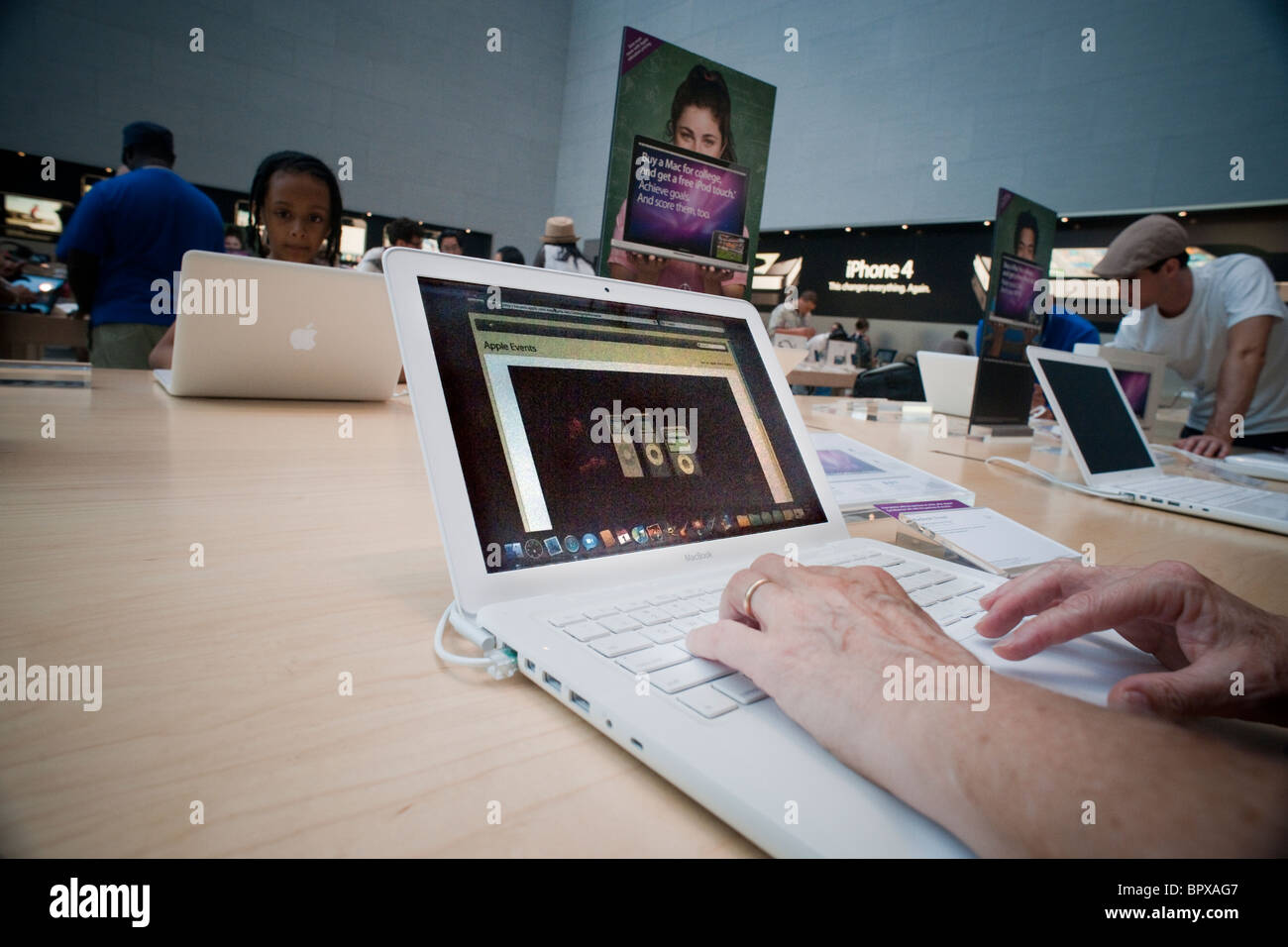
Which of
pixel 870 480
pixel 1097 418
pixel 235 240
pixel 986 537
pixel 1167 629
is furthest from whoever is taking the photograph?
pixel 235 240

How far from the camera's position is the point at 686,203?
4.41ft

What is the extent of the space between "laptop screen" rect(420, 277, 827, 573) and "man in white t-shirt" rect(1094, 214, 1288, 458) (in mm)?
2306

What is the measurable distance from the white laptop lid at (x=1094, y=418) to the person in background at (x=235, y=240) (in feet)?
18.0

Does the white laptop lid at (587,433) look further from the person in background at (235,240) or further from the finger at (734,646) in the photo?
the person in background at (235,240)

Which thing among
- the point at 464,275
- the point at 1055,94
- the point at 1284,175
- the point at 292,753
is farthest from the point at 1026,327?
the point at 1055,94

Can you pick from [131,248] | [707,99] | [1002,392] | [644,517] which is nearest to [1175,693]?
[644,517]

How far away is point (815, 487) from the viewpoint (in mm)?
720

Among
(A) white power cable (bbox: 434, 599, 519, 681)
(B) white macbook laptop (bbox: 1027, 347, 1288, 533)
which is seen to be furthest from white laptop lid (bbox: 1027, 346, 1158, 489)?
(A) white power cable (bbox: 434, 599, 519, 681)

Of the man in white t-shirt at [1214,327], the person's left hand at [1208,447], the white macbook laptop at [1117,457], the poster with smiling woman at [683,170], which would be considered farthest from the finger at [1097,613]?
the man in white t-shirt at [1214,327]

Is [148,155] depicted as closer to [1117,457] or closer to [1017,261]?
[1017,261]

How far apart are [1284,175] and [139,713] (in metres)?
7.03

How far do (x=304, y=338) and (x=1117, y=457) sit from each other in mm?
1593

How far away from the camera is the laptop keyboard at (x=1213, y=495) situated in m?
1.16
